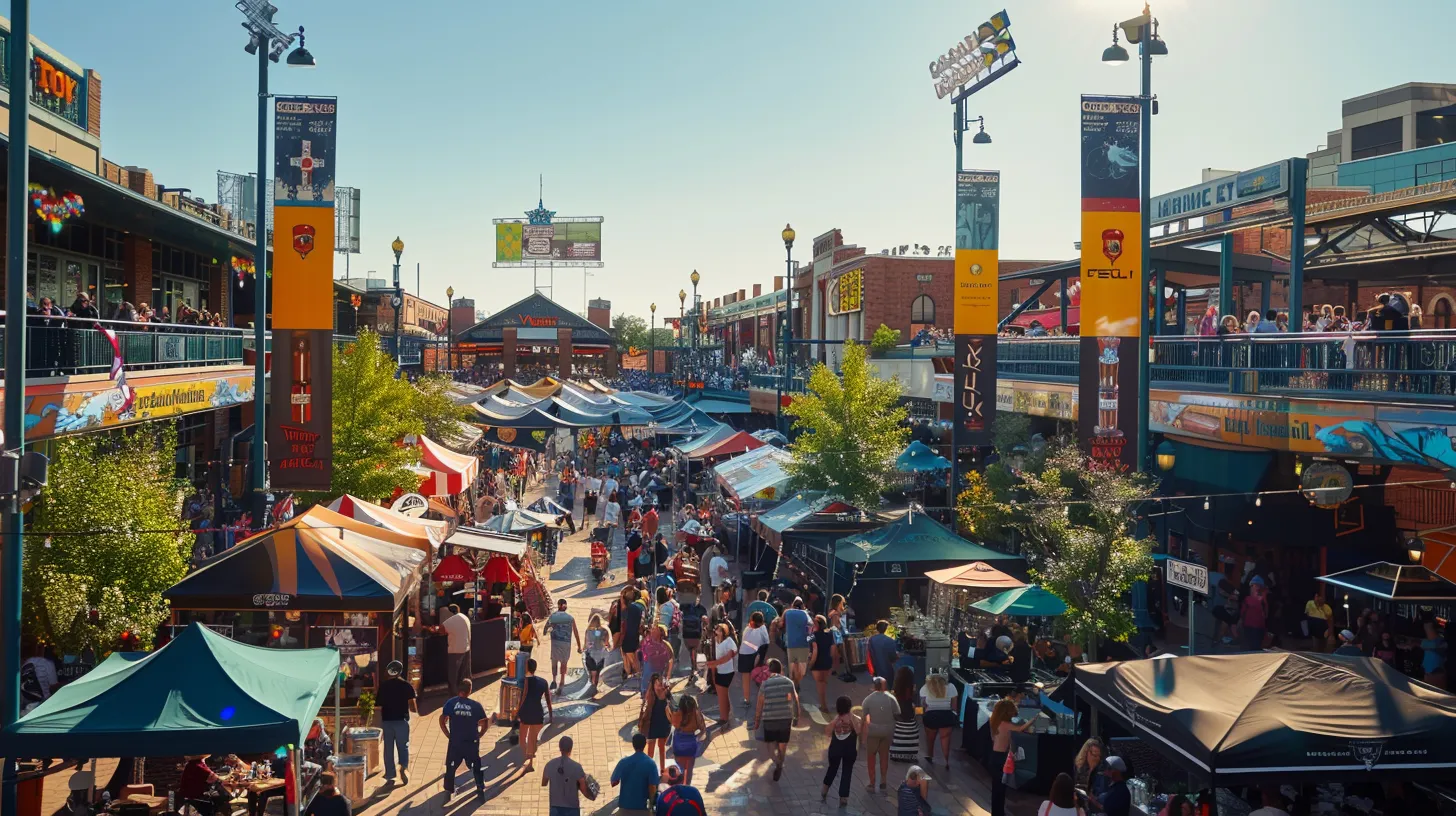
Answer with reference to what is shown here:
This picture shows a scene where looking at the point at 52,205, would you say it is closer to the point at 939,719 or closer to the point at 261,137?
the point at 261,137

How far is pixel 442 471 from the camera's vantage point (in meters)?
25.3

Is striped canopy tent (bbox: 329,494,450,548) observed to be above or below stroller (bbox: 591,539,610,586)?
above

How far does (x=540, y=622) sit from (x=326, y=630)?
6.42 m

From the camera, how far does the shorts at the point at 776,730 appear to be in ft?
39.6

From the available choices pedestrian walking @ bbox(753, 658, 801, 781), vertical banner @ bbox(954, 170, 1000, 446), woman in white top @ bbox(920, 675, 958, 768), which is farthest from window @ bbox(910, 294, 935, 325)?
pedestrian walking @ bbox(753, 658, 801, 781)

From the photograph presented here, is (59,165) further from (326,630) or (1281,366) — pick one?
(1281,366)

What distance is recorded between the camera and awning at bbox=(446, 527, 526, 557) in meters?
17.7

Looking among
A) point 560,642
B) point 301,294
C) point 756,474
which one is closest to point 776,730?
point 560,642

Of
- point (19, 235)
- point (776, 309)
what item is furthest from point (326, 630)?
point (776, 309)

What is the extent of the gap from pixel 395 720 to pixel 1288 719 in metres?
8.67

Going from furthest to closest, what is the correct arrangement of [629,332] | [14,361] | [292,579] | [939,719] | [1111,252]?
[629,332], [1111,252], [292,579], [939,719], [14,361]

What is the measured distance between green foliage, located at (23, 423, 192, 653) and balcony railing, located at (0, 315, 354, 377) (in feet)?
6.18

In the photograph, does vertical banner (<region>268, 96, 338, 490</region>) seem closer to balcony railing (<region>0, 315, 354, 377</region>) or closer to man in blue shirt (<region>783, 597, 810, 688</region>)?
balcony railing (<region>0, 315, 354, 377</region>)

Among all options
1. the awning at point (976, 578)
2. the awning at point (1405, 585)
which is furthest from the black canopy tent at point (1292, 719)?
the awning at point (976, 578)
